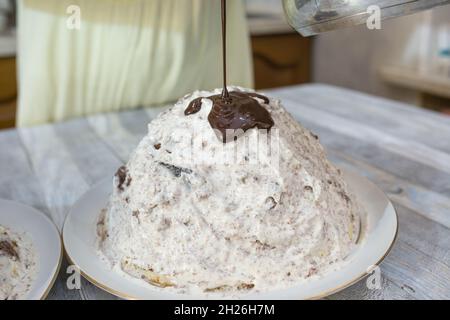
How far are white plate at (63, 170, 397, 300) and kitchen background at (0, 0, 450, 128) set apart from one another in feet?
5.54

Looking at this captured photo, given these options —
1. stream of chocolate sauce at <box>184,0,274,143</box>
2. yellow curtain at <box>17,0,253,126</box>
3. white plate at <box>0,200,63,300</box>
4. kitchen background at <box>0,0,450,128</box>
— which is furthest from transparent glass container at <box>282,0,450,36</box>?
kitchen background at <box>0,0,450,128</box>

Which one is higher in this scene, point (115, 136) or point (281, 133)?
point (281, 133)

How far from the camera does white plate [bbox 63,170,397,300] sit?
0.69m

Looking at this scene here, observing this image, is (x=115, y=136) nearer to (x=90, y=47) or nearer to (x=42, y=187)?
(x=42, y=187)

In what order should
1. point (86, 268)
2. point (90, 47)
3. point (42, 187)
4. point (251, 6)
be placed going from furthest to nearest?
point (251, 6)
point (90, 47)
point (42, 187)
point (86, 268)

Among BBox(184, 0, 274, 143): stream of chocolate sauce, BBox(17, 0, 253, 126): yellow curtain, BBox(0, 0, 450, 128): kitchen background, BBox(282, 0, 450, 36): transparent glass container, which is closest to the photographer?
BBox(282, 0, 450, 36): transparent glass container

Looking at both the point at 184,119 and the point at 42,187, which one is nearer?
the point at 184,119

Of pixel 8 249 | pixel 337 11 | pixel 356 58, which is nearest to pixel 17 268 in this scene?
pixel 8 249

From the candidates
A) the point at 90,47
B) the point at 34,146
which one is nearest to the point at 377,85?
the point at 90,47

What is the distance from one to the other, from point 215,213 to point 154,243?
107mm

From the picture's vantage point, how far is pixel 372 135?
1427 mm

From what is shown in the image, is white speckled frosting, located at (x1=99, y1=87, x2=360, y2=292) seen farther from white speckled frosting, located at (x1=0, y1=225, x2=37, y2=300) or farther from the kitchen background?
the kitchen background

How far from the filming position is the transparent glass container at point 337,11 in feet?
2.16

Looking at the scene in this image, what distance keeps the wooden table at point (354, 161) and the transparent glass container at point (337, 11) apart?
0.40m
